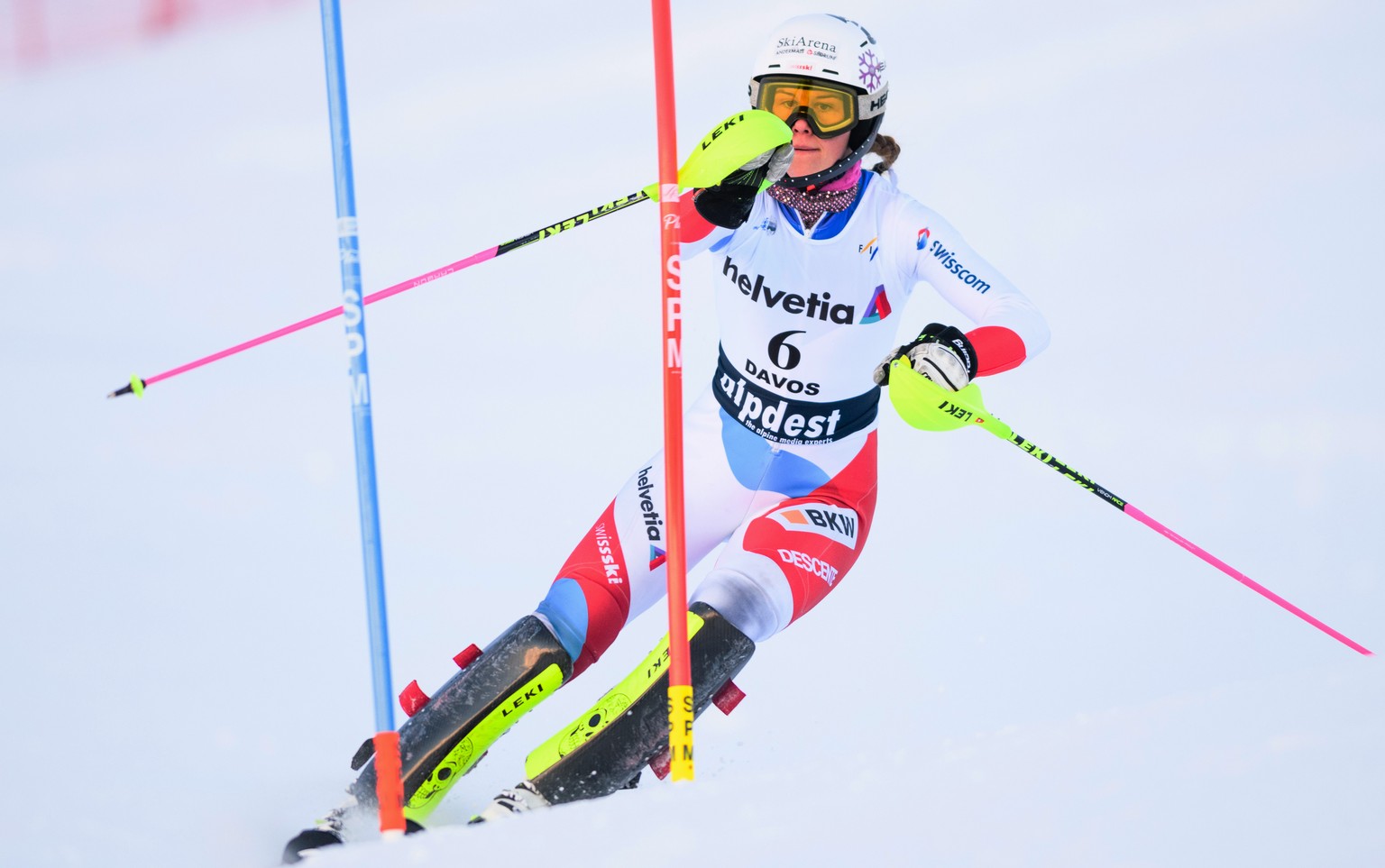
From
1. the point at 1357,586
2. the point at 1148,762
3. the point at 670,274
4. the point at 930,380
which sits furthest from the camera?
the point at 1357,586

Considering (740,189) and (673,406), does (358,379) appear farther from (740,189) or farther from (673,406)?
(740,189)

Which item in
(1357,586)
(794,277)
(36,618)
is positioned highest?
(1357,586)

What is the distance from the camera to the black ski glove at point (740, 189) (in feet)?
11.9

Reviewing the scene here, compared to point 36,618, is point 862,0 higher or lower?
higher

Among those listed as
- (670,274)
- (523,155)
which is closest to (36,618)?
(670,274)

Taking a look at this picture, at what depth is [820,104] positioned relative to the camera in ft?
12.2

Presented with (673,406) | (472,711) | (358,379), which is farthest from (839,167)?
(472,711)

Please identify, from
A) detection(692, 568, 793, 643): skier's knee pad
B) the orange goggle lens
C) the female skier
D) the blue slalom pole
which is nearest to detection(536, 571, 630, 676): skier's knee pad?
the female skier

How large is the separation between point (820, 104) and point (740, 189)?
0.98ft

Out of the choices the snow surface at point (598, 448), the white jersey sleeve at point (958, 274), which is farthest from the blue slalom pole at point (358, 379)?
the white jersey sleeve at point (958, 274)

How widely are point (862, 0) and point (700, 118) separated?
1.20m

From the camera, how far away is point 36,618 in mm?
5012

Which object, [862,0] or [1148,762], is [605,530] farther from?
[862,0]

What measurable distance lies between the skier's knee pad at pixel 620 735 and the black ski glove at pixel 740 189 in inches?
39.5
